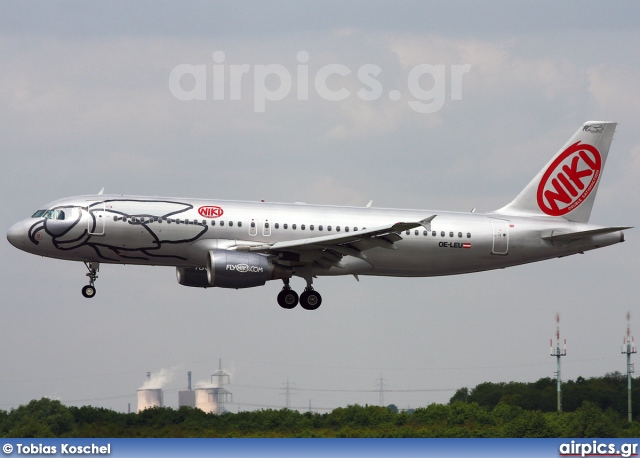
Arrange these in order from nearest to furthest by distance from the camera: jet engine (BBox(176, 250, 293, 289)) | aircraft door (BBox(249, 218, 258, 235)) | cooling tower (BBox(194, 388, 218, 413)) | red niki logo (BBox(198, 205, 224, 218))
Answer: jet engine (BBox(176, 250, 293, 289)) → red niki logo (BBox(198, 205, 224, 218)) → aircraft door (BBox(249, 218, 258, 235)) → cooling tower (BBox(194, 388, 218, 413))

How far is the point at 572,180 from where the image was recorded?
7950 cm

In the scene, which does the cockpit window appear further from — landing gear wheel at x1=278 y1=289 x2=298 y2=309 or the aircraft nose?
landing gear wheel at x1=278 y1=289 x2=298 y2=309

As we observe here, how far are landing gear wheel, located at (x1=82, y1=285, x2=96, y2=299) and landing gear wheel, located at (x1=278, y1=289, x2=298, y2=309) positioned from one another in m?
9.13

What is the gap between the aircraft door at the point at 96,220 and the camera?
6894cm

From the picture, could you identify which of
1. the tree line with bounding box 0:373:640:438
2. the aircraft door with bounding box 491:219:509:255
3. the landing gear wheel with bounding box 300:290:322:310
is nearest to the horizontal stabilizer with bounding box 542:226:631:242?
the aircraft door with bounding box 491:219:509:255

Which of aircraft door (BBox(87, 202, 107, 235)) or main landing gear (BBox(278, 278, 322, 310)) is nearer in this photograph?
aircraft door (BBox(87, 202, 107, 235))

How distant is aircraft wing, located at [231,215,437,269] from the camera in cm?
6812

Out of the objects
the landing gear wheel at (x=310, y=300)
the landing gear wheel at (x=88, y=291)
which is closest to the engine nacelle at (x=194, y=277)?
the landing gear wheel at (x=88, y=291)

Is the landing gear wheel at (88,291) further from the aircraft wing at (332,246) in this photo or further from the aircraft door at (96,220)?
the aircraft wing at (332,246)

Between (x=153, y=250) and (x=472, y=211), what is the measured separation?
16842mm

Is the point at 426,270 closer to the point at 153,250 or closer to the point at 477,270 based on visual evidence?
the point at 477,270

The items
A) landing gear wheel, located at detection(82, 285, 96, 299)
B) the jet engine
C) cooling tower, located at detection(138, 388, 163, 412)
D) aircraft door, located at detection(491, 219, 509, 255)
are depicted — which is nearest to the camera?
the jet engine

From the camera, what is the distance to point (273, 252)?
230 feet

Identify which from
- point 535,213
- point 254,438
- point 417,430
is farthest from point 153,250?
point 535,213
